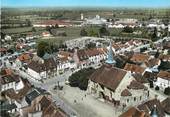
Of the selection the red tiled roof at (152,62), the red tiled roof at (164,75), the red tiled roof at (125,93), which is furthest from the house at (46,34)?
the red tiled roof at (125,93)

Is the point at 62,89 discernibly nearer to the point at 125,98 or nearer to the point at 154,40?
the point at 125,98

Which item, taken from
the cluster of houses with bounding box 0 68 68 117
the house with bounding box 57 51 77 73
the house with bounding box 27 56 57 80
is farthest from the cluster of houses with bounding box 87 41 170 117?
the house with bounding box 57 51 77 73

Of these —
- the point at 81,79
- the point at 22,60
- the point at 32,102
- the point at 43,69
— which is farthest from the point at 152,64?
the point at 32,102

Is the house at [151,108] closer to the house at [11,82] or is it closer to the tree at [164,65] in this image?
the tree at [164,65]

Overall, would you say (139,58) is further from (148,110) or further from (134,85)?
(148,110)

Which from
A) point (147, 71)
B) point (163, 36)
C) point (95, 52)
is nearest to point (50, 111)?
point (147, 71)

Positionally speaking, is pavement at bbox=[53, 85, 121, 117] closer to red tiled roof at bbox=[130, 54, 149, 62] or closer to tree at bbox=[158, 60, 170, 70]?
tree at bbox=[158, 60, 170, 70]
